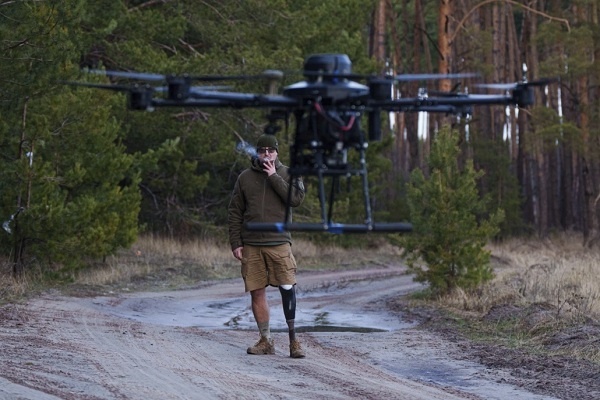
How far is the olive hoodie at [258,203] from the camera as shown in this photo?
1112cm

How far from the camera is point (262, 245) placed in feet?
37.2

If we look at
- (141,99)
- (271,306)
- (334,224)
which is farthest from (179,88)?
(271,306)

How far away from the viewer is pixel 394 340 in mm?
13547

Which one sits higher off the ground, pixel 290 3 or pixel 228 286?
pixel 290 3

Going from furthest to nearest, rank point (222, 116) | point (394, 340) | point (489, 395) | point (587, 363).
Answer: point (222, 116) < point (394, 340) < point (587, 363) < point (489, 395)

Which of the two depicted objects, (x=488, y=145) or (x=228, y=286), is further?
(x=488, y=145)

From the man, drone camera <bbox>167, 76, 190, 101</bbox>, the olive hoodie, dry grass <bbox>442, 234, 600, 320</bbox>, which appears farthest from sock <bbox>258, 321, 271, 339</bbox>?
dry grass <bbox>442, 234, 600, 320</bbox>

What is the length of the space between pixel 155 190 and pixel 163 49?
13.9 feet

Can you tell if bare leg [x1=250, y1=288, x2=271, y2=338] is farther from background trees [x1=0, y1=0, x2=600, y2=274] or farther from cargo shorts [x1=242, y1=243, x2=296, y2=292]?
background trees [x1=0, y1=0, x2=600, y2=274]

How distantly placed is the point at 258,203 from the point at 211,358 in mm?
1692

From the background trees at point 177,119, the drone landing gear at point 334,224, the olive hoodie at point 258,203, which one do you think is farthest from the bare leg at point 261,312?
the drone landing gear at point 334,224

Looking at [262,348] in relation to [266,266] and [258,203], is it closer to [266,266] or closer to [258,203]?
[266,266]

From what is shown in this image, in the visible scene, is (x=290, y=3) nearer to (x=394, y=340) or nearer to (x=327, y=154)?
(x=394, y=340)

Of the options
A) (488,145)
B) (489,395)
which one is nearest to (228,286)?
(489,395)
